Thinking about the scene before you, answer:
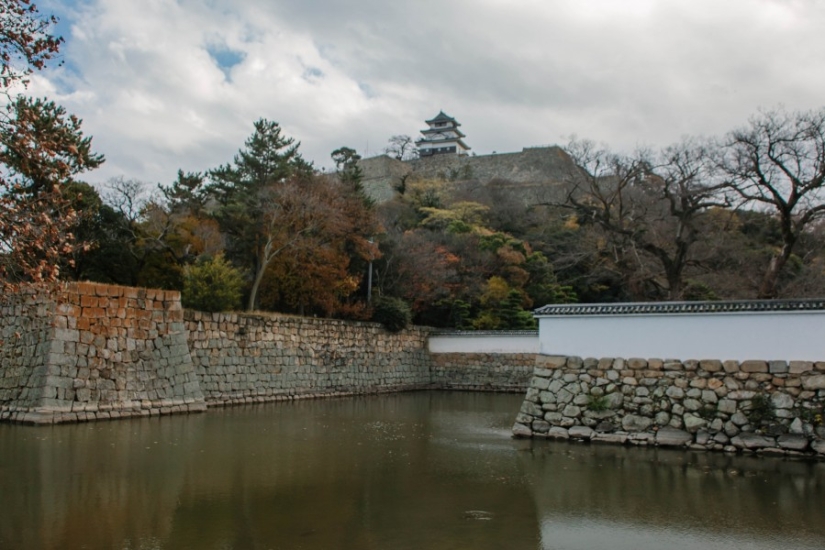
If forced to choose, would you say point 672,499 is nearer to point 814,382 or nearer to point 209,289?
point 814,382

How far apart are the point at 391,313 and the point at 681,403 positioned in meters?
13.2

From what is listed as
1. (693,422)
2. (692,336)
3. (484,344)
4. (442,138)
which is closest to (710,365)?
(692,336)

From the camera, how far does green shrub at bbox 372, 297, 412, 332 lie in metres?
22.1

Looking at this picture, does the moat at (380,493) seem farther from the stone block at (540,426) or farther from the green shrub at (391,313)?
the green shrub at (391,313)

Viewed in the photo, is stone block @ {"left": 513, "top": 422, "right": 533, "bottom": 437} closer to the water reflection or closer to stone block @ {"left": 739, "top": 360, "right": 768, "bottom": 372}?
the water reflection

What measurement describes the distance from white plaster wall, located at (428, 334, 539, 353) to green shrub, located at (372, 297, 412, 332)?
6.54 feet

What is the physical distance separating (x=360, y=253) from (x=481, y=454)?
42.8 ft

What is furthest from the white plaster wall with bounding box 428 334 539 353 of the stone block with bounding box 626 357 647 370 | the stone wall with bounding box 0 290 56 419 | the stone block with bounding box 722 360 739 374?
the stone wall with bounding box 0 290 56 419

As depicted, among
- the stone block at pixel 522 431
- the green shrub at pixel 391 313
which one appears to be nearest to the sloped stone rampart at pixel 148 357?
the green shrub at pixel 391 313

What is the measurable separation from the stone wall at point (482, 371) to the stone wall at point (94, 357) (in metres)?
11.0

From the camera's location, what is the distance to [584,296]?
1137 inches

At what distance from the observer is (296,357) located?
60.2 ft

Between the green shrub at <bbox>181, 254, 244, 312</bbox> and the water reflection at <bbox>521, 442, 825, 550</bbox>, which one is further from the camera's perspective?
the green shrub at <bbox>181, 254, 244, 312</bbox>

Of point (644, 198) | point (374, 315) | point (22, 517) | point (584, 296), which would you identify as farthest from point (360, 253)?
point (22, 517)
